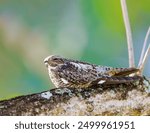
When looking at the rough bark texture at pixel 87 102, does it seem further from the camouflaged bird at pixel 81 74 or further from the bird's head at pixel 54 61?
the bird's head at pixel 54 61

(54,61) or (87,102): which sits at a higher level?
(54,61)

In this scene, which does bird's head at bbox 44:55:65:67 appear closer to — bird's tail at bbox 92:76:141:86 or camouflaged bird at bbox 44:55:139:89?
camouflaged bird at bbox 44:55:139:89

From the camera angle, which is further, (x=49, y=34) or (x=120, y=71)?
(x=49, y=34)

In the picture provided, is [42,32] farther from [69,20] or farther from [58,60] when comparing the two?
[58,60]

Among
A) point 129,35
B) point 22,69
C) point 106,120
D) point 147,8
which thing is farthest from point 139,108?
point 147,8

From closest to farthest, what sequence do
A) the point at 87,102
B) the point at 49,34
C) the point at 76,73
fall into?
the point at 87,102 → the point at 76,73 → the point at 49,34

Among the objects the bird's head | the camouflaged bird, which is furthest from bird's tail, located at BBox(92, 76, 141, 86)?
the bird's head

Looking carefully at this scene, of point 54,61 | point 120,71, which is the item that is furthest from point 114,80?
point 54,61

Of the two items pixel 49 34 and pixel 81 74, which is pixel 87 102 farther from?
pixel 49 34
